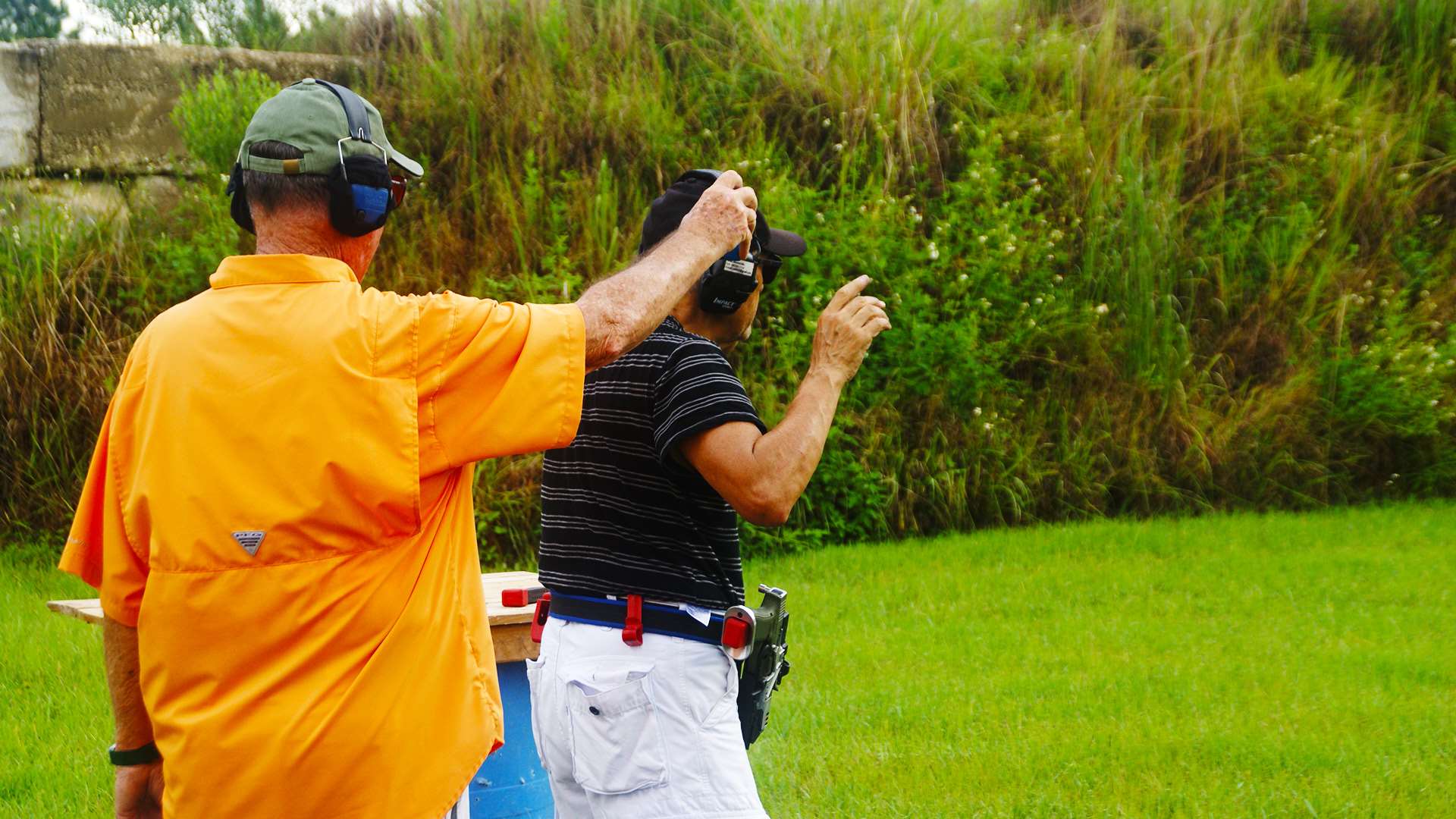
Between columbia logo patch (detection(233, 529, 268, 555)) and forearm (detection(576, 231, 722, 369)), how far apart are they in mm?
557

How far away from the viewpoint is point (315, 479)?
6.35ft

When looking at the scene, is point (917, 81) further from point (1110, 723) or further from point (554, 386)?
point (554, 386)

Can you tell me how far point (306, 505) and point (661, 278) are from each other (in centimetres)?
66

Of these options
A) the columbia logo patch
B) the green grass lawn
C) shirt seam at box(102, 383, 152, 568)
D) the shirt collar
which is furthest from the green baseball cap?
the green grass lawn

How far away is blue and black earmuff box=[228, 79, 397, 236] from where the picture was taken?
2.07 metres

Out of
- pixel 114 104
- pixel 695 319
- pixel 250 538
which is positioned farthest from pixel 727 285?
pixel 114 104

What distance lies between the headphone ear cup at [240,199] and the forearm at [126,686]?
70 centimetres

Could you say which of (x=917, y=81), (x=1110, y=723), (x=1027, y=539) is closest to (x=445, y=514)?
(x=1110, y=723)

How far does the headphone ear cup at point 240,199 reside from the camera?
212 centimetres

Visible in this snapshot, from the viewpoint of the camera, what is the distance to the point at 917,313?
892 centimetres

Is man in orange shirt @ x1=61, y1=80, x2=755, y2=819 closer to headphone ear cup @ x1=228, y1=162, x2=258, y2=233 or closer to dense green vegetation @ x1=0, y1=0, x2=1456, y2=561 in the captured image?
headphone ear cup @ x1=228, y1=162, x2=258, y2=233

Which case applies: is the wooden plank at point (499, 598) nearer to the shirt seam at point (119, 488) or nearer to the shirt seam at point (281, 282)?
the shirt seam at point (119, 488)

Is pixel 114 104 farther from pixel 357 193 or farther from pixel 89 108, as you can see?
pixel 357 193

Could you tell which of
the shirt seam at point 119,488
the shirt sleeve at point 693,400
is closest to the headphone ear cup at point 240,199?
the shirt seam at point 119,488
